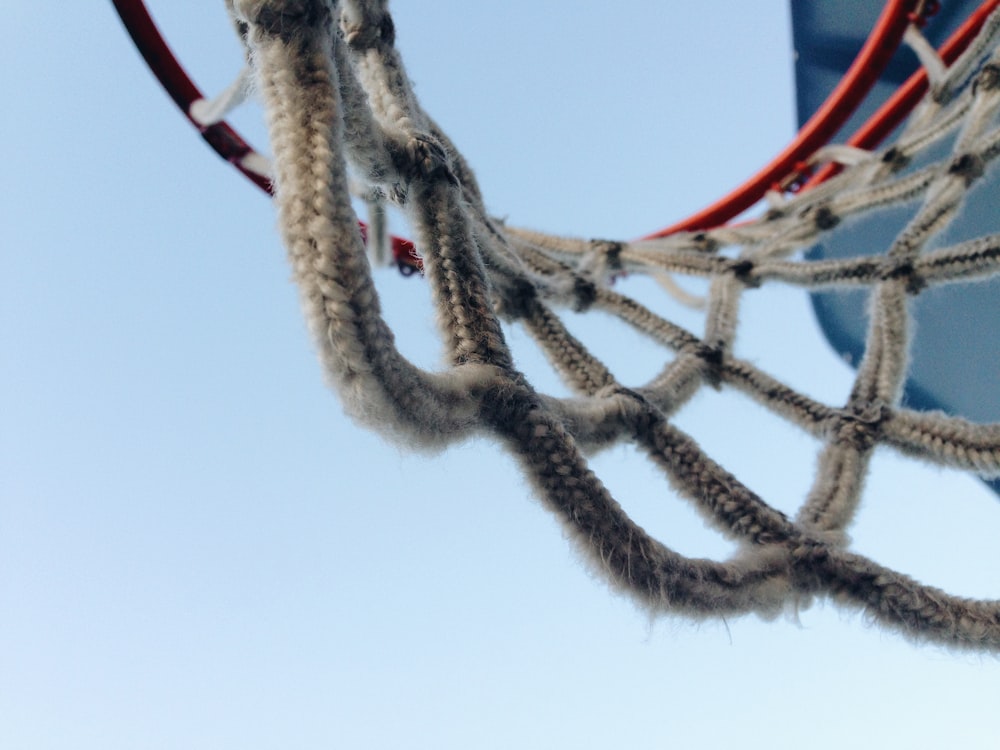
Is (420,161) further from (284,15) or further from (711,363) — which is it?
(711,363)

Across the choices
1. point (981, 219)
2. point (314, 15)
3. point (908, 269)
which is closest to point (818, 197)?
point (981, 219)

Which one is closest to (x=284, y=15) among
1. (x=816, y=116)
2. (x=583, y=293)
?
(x=583, y=293)

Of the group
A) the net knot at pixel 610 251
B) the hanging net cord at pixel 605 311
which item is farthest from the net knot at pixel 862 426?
the net knot at pixel 610 251

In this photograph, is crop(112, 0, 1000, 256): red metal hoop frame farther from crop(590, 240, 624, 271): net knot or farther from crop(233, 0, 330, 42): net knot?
crop(233, 0, 330, 42): net knot

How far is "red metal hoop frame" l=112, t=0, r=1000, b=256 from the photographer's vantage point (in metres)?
1.50

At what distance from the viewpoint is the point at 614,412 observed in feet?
3.16

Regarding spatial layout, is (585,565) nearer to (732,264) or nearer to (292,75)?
(292,75)

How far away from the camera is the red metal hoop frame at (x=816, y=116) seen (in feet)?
4.92

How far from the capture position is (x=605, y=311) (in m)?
1.46

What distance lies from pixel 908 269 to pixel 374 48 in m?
0.89

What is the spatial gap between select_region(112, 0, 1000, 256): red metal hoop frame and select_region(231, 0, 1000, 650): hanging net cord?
0.24m

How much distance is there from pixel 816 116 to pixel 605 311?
95cm

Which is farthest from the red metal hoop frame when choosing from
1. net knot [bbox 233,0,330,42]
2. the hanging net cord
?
net knot [bbox 233,0,330,42]

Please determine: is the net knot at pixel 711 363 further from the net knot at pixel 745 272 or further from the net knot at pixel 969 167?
the net knot at pixel 969 167
